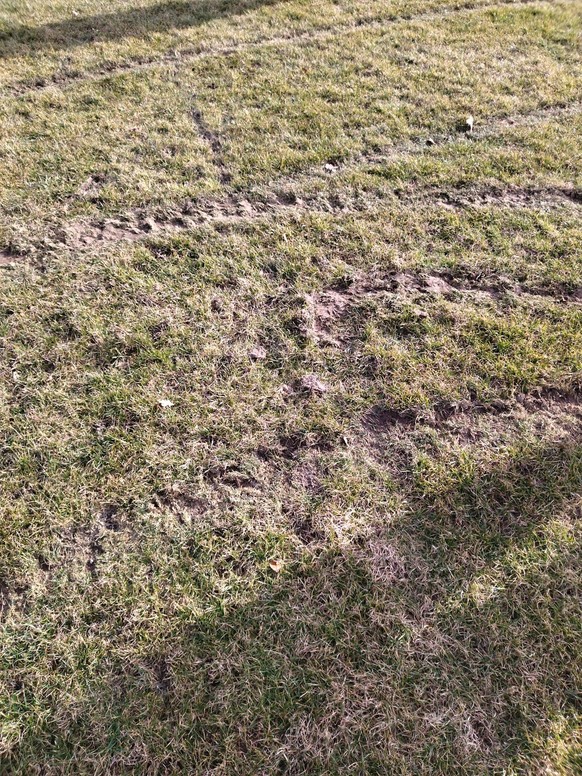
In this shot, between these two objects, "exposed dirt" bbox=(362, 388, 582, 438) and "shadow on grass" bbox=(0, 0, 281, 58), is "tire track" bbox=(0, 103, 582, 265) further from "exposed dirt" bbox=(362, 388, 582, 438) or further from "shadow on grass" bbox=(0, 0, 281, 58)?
"shadow on grass" bbox=(0, 0, 281, 58)

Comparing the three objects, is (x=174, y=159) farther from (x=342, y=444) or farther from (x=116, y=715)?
(x=116, y=715)

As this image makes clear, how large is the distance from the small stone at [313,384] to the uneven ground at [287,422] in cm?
2

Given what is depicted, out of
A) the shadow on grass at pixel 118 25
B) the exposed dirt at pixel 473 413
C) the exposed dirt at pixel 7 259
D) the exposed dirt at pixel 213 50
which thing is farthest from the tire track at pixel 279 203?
the shadow on grass at pixel 118 25

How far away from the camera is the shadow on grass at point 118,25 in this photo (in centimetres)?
477

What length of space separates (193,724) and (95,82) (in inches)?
182

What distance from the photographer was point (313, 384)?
8.57 feet

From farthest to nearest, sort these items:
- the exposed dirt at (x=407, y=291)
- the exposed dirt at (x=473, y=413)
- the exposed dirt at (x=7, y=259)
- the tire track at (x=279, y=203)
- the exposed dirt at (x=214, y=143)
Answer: the exposed dirt at (x=214, y=143) < the tire track at (x=279, y=203) < the exposed dirt at (x=7, y=259) < the exposed dirt at (x=407, y=291) < the exposed dirt at (x=473, y=413)

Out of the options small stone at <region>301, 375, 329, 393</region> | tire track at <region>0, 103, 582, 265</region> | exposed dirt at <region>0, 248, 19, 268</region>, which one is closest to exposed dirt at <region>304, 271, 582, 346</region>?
small stone at <region>301, 375, 329, 393</region>

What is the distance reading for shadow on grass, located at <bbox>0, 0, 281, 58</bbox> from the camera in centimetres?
477

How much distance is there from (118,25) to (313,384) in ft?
14.8

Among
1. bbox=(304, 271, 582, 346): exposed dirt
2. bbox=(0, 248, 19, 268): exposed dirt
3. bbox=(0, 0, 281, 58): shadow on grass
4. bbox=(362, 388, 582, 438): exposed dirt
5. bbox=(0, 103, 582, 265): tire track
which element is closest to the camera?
bbox=(362, 388, 582, 438): exposed dirt

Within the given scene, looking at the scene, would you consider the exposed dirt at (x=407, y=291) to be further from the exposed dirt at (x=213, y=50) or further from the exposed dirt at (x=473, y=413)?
the exposed dirt at (x=213, y=50)

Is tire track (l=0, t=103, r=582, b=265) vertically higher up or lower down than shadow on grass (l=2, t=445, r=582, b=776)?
higher up

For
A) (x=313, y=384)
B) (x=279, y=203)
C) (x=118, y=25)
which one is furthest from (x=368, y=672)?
(x=118, y=25)
